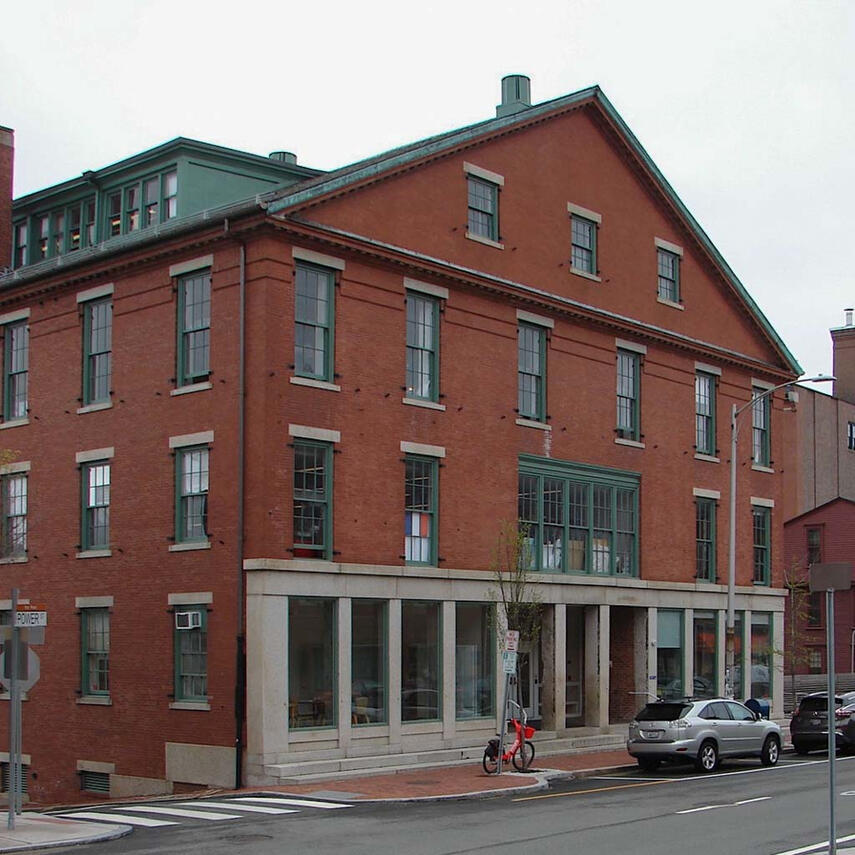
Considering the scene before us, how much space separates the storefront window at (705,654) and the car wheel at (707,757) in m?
9.91

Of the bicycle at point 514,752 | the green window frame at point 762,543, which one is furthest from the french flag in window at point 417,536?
the green window frame at point 762,543

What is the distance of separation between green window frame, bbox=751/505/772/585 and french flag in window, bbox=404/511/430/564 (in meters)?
15.7

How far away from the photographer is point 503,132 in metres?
34.7

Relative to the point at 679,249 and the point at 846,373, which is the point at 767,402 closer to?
the point at 679,249

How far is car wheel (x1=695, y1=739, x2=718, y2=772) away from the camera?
29875 mm

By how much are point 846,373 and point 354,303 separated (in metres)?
63.9

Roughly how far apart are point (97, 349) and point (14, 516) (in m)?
5.09

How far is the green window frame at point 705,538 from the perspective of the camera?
1608 inches

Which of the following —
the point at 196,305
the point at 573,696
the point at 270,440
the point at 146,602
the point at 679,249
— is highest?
the point at 679,249

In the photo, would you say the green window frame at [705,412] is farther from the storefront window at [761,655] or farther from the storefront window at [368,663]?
the storefront window at [368,663]

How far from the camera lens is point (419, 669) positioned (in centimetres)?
3116

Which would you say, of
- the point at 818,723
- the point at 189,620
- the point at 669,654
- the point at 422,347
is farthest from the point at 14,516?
the point at 818,723

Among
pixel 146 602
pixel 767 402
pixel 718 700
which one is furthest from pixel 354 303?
pixel 767 402

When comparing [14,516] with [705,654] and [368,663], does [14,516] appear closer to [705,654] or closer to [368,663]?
[368,663]
